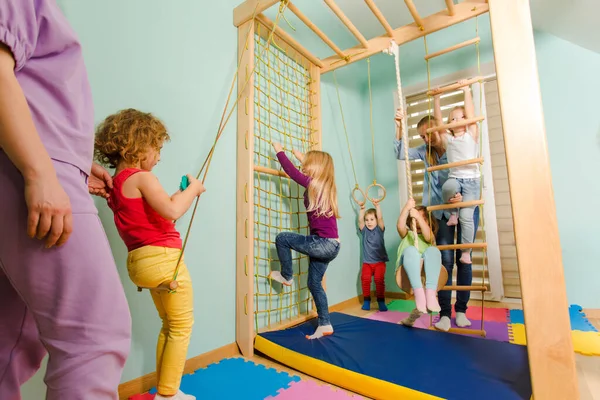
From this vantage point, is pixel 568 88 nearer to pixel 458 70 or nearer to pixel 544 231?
pixel 458 70

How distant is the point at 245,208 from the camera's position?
1.96 m

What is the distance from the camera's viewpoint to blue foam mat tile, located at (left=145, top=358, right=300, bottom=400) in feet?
4.56

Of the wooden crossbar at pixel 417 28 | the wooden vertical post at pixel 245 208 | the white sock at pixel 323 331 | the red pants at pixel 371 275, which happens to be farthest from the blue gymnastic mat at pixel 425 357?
the wooden crossbar at pixel 417 28

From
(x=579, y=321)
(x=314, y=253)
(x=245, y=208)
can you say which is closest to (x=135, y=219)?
(x=245, y=208)

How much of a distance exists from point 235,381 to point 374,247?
1840 mm

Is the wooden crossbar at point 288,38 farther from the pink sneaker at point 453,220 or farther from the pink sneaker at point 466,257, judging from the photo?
the pink sneaker at point 466,257

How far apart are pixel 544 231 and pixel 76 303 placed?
1466mm

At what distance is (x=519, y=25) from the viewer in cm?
140

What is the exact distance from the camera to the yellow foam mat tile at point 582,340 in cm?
179

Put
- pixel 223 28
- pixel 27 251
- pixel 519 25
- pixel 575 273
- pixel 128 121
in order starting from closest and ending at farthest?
pixel 27 251 → pixel 128 121 → pixel 519 25 → pixel 223 28 → pixel 575 273

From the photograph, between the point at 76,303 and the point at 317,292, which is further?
the point at 317,292

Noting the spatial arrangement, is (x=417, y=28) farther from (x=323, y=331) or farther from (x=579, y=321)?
(x=579, y=321)

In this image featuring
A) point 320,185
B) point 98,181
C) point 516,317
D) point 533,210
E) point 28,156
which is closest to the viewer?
point 28,156

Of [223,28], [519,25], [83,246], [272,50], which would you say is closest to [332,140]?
[272,50]
